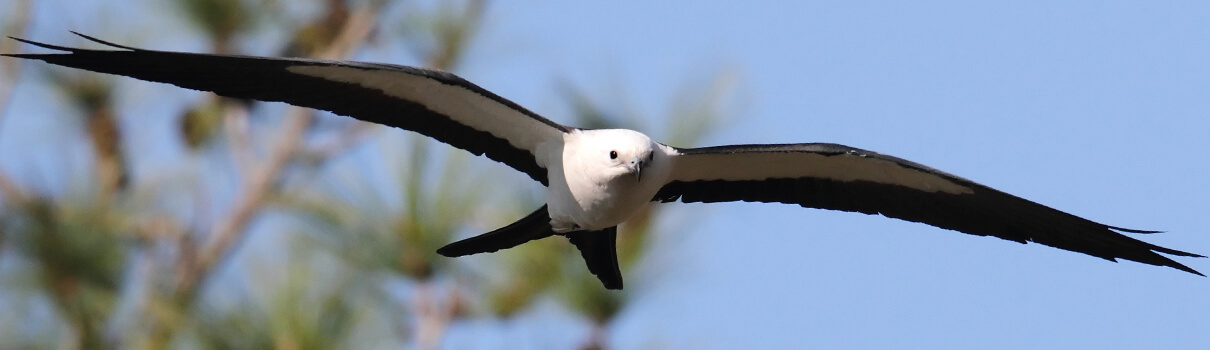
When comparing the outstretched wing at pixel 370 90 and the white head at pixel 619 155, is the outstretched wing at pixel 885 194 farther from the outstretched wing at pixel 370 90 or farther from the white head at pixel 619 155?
the outstretched wing at pixel 370 90

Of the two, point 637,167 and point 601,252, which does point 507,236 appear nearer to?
point 601,252

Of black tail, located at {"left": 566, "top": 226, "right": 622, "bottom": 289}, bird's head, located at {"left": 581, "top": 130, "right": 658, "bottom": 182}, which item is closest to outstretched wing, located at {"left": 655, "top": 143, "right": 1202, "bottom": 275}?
black tail, located at {"left": 566, "top": 226, "right": 622, "bottom": 289}

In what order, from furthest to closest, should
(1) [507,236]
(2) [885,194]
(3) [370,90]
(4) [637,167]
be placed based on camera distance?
1. (2) [885,194]
2. (1) [507,236]
3. (3) [370,90]
4. (4) [637,167]

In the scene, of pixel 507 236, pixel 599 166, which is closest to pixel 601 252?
pixel 507 236

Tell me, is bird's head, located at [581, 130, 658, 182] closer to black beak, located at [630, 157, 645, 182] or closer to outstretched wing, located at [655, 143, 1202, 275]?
black beak, located at [630, 157, 645, 182]

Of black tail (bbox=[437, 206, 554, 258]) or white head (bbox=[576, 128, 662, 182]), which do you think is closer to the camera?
white head (bbox=[576, 128, 662, 182])

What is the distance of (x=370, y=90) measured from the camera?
19.1ft

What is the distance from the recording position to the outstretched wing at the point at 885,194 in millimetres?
6133

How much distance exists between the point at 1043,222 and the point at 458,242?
74.3 inches

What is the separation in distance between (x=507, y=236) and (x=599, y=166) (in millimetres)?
597

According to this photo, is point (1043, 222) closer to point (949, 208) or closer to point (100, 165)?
point (949, 208)

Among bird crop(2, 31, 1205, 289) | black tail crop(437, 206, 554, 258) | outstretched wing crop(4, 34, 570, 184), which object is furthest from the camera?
black tail crop(437, 206, 554, 258)

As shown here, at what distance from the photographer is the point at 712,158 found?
6.20m

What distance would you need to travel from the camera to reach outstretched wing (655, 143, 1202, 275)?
613 centimetres
